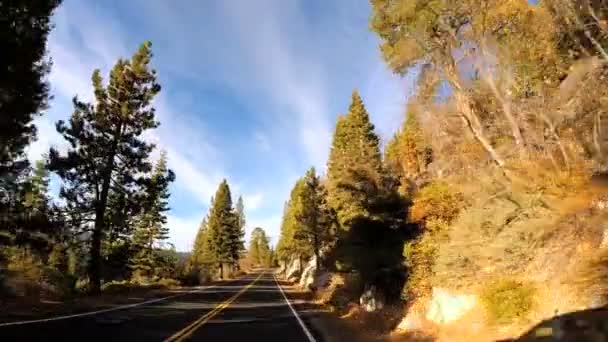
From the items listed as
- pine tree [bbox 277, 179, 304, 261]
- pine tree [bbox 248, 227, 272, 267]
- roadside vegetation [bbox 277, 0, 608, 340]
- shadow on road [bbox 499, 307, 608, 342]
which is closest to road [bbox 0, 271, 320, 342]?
roadside vegetation [bbox 277, 0, 608, 340]

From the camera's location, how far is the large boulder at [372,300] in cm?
2078

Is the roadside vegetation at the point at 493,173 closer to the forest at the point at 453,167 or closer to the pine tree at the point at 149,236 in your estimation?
the forest at the point at 453,167

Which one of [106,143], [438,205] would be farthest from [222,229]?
[438,205]

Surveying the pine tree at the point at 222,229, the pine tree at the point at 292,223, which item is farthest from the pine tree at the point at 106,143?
the pine tree at the point at 222,229

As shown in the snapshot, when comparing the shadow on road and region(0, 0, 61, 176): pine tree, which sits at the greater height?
region(0, 0, 61, 176): pine tree

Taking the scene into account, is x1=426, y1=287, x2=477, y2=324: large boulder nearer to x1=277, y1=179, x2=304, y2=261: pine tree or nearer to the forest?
the forest

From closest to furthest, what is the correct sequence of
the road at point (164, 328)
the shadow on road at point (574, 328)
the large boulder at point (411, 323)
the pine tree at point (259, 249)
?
the shadow on road at point (574, 328) → the road at point (164, 328) → the large boulder at point (411, 323) → the pine tree at point (259, 249)

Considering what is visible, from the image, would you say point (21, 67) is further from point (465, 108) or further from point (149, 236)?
point (149, 236)

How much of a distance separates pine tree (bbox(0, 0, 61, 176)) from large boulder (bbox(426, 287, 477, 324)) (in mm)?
14998

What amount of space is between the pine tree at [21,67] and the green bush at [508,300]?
15.2 metres

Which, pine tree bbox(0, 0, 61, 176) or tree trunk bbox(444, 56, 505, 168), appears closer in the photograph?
pine tree bbox(0, 0, 61, 176)

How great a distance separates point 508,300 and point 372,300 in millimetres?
10558

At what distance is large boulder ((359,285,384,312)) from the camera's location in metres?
20.8

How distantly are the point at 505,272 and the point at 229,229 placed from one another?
231ft
